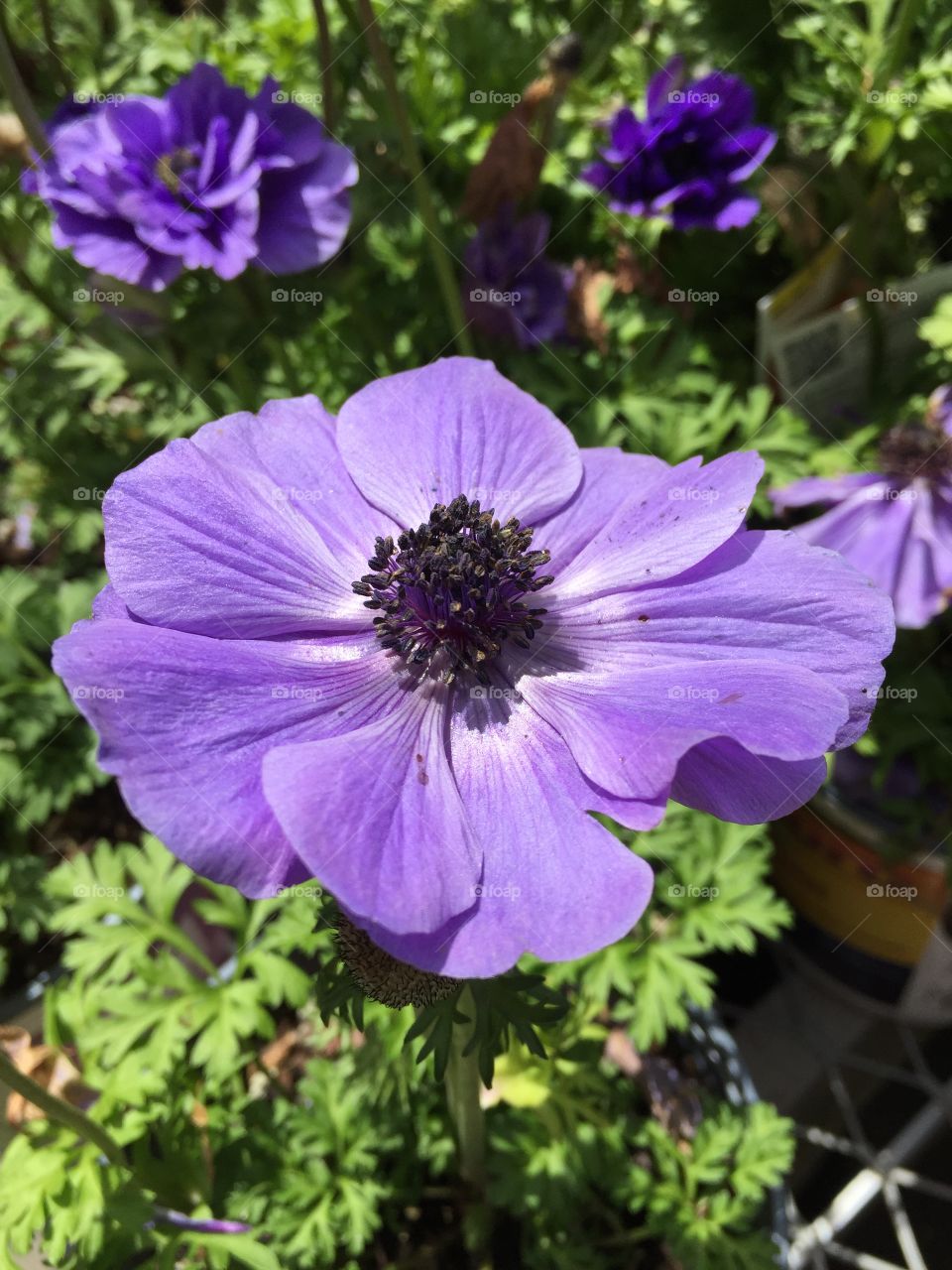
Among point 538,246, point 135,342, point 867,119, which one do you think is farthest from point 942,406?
point 135,342

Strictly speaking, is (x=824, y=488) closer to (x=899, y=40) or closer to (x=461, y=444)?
(x=899, y=40)

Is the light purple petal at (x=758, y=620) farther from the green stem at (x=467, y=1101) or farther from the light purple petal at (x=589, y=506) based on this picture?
the green stem at (x=467, y=1101)

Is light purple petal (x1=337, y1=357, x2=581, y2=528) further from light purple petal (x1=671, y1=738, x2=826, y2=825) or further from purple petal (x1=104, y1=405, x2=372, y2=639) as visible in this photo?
light purple petal (x1=671, y1=738, x2=826, y2=825)

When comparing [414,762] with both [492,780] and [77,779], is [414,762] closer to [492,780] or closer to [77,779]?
[492,780]

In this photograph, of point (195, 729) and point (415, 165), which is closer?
point (195, 729)

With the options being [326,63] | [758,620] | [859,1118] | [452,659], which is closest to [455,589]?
[452,659]

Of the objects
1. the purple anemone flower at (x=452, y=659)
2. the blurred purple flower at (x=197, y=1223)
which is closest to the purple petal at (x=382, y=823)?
the purple anemone flower at (x=452, y=659)
